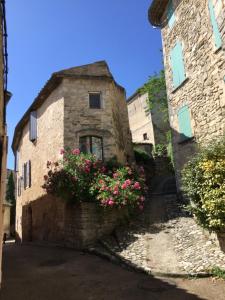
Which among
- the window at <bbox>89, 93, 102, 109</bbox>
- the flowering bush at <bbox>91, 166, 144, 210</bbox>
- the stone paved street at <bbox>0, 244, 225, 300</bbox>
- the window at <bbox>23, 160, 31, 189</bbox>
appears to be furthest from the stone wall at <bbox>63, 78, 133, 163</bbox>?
the stone paved street at <bbox>0, 244, 225, 300</bbox>

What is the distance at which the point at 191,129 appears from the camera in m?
11.4

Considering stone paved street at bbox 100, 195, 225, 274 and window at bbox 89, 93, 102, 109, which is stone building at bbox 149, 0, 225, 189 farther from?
window at bbox 89, 93, 102, 109

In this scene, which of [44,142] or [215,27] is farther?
[44,142]

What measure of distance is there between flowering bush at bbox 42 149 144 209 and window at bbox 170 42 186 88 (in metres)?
4.32

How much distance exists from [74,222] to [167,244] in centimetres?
421

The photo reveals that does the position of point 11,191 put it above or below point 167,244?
above

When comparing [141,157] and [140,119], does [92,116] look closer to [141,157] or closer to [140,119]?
[141,157]

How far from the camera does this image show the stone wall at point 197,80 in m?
10.1

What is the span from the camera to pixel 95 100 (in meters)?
14.9

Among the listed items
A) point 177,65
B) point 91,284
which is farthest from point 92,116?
point 91,284

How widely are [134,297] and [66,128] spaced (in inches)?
366

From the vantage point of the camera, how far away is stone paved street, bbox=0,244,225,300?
607 centimetres

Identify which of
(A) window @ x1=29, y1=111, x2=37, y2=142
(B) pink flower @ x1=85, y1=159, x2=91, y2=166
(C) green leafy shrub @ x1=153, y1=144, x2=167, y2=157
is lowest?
(B) pink flower @ x1=85, y1=159, x2=91, y2=166

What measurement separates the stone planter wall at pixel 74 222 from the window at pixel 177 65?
609 cm
